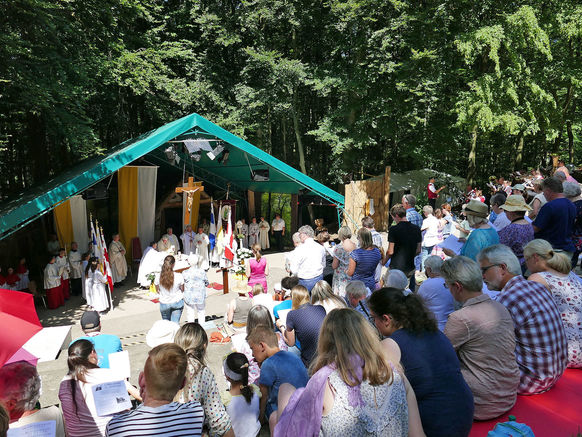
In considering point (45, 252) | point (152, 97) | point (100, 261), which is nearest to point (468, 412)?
point (100, 261)

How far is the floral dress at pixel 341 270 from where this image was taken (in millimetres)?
5855

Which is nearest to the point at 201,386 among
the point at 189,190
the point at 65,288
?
the point at 65,288

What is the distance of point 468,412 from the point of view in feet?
7.79

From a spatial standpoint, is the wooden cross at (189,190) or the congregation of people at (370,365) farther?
the wooden cross at (189,190)

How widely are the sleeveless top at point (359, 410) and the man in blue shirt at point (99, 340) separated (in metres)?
2.62

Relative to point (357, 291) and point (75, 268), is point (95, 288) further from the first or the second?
point (357, 291)

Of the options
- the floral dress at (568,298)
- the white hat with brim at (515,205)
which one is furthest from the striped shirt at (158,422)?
the white hat with brim at (515,205)

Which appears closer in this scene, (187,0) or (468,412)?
(468,412)

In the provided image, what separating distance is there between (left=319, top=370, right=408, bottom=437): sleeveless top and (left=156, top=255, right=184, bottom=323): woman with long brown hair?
15.0 ft

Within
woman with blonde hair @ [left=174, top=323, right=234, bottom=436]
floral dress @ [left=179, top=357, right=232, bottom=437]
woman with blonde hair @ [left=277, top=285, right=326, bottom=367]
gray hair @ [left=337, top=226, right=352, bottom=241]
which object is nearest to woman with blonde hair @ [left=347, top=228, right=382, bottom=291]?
gray hair @ [left=337, top=226, right=352, bottom=241]

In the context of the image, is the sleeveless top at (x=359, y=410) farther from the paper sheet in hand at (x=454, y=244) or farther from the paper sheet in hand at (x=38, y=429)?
the paper sheet in hand at (x=454, y=244)

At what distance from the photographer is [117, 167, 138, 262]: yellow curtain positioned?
1179cm

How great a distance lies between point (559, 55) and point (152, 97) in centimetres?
1775

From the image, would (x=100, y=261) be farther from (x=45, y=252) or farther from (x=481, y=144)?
(x=481, y=144)
